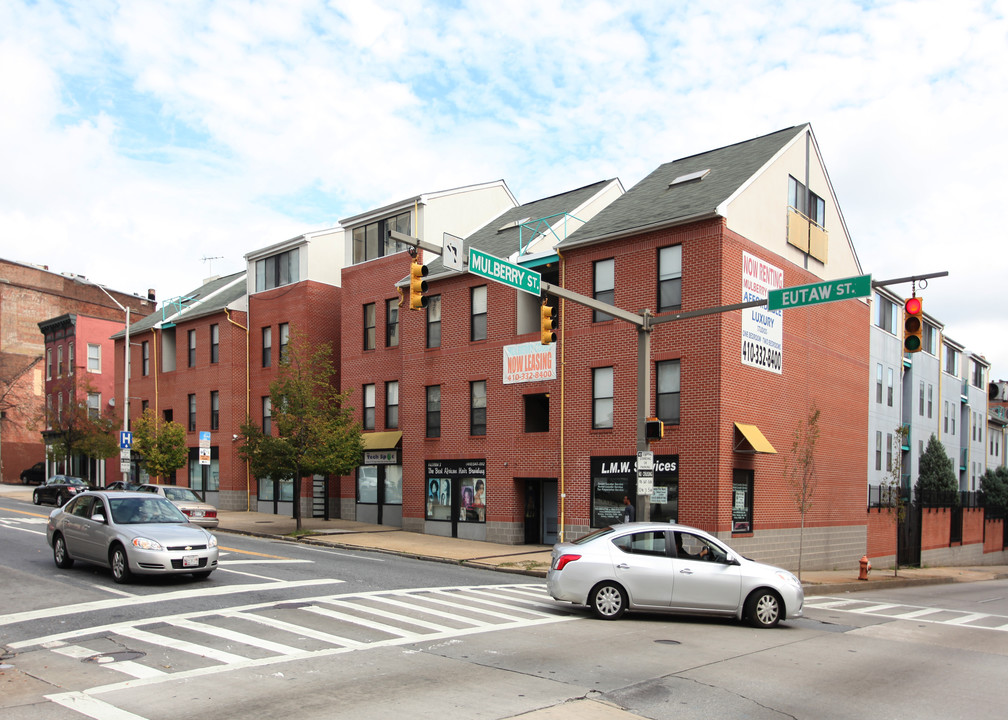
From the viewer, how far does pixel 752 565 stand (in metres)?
13.9

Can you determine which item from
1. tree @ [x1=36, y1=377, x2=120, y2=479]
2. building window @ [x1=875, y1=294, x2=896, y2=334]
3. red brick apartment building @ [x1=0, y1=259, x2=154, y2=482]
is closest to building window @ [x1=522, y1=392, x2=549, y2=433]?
building window @ [x1=875, y1=294, x2=896, y2=334]

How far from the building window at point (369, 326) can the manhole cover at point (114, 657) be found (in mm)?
23916

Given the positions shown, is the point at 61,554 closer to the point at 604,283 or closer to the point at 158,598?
the point at 158,598

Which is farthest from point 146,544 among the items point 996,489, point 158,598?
point 996,489

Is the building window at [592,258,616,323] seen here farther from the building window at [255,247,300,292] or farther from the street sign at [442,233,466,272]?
the building window at [255,247,300,292]

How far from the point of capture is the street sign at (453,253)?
48.2 feet

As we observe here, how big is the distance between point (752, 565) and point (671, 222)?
12161mm

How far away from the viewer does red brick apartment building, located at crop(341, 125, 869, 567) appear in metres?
23.5

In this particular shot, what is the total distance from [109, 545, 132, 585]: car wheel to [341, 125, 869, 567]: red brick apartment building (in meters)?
13.6

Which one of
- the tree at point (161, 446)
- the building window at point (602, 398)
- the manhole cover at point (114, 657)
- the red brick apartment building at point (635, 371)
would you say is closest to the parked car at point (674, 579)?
the manhole cover at point (114, 657)

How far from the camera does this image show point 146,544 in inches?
591

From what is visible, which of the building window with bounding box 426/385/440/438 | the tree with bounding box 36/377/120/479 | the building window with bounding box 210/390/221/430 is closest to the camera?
the building window with bounding box 426/385/440/438

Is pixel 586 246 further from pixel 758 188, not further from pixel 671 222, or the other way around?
pixel 758 188

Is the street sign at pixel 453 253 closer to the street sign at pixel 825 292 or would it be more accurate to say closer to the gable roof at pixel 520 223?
the street sign at pixel 825 292
